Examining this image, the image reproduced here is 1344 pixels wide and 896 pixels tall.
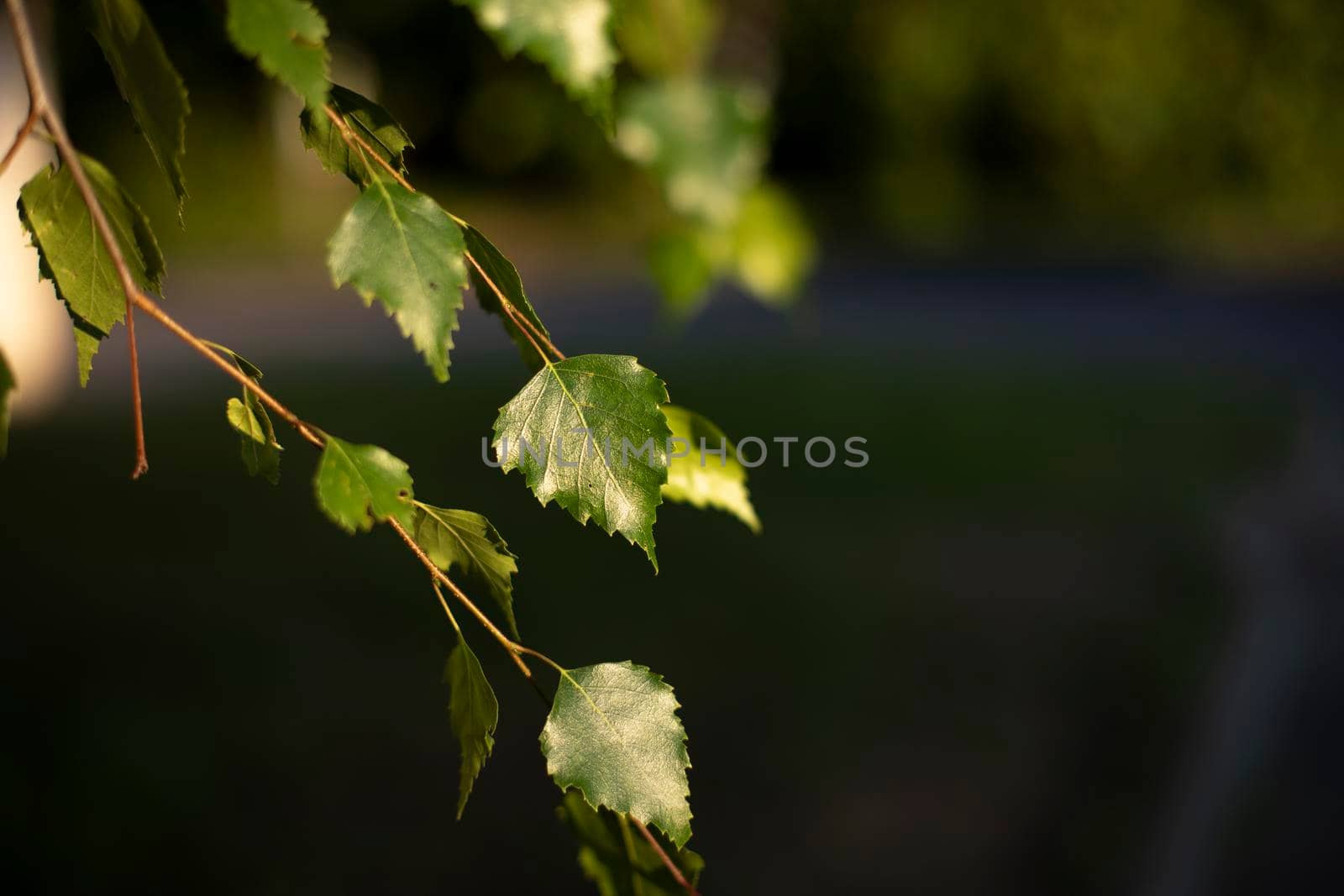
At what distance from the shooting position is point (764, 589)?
4641mm

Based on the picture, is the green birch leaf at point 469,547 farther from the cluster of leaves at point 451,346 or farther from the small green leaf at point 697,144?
the small green leaf at point 697,144

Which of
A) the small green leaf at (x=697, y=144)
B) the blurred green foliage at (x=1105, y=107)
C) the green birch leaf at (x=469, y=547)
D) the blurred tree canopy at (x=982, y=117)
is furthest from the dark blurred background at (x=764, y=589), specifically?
the blurred green foliage at (x=1105, y=107)

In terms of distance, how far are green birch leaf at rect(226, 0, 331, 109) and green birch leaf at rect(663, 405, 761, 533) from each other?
331 millimetres

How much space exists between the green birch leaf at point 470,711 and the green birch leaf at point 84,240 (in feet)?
0.81

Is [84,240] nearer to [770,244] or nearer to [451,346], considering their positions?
[451,346]

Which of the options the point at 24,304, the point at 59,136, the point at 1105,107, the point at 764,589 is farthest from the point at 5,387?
the point at 1105,107

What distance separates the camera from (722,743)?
3.47 m

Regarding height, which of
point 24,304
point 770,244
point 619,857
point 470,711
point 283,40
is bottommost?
point 24,304

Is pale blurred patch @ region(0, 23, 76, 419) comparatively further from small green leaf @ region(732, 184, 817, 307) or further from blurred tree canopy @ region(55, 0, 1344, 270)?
small green leaf @ region(732, 184, 817, 307)

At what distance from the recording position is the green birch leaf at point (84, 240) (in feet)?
2.08

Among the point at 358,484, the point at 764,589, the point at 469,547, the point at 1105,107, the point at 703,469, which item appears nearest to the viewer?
the point at 358,484

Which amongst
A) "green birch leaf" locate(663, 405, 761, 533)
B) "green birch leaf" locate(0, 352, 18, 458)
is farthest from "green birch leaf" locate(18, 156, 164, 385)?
"green birch leaf" locate(663, 405, 761, 533)

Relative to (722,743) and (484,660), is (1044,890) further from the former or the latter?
(484,660)

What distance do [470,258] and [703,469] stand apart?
0.27 meters
